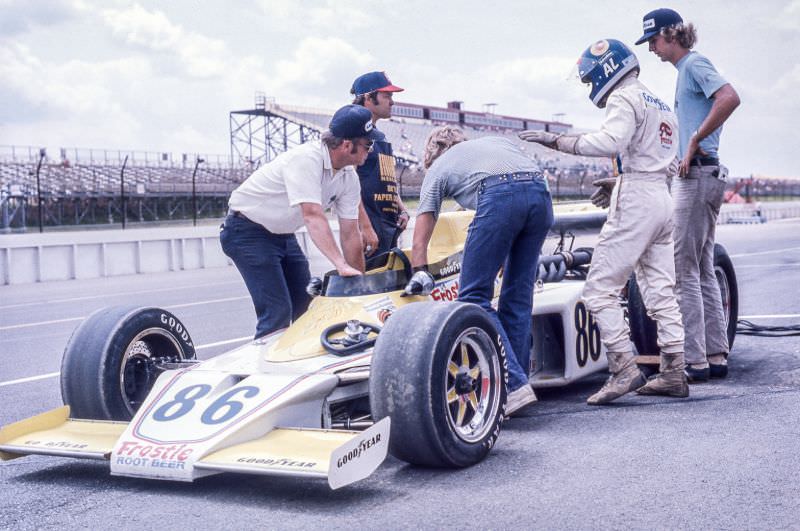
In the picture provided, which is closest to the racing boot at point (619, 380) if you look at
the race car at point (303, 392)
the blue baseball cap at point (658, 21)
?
the race car at point (303, 392)

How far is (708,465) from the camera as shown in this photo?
3.83m

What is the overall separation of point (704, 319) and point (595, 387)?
2.73 ft

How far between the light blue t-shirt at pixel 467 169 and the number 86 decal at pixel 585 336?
42.4 inches

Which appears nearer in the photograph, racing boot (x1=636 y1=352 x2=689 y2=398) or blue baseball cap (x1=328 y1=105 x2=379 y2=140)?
blue baseball cap (x1=328 y1=105 x2=379 y2=140)

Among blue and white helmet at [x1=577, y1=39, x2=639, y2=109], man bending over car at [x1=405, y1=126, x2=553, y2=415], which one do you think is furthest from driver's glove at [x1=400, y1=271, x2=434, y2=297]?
blue and white helmet at [x1=577, y1=39, x2=639, y2=109]

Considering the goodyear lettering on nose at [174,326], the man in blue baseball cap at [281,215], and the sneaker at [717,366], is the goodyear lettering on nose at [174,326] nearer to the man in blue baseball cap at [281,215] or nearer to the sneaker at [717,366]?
the man in blue baseball cap at [281,215]

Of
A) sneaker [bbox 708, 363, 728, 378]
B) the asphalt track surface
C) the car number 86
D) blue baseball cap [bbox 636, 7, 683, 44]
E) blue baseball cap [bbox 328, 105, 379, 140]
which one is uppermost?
blue baseball cap [bbox 636, 7, 683, 44]

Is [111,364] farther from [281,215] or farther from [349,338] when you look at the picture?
Answer: [281,215]

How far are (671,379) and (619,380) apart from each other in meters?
0.30

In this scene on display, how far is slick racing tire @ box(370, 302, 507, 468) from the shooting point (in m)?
3.77

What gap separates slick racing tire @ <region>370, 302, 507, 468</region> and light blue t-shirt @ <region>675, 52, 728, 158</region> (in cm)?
240

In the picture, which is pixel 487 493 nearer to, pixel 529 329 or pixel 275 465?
pixel 275 465

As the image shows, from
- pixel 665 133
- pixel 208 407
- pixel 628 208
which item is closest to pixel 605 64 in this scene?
pixel 665 133

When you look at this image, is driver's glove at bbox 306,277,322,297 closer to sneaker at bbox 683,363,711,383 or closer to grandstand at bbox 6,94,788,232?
sneaker at bbox 683,363,711,383
